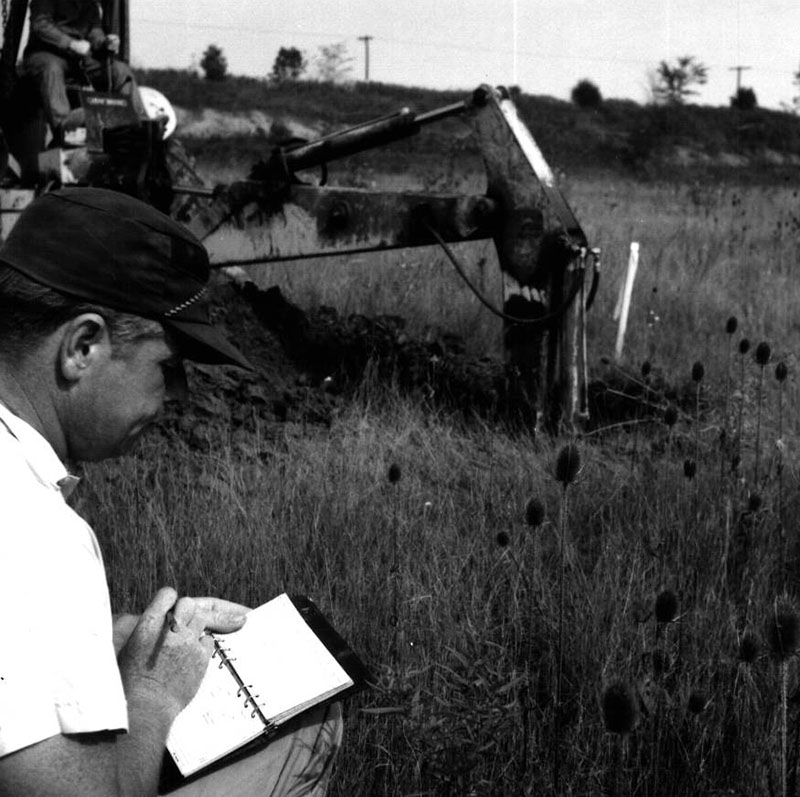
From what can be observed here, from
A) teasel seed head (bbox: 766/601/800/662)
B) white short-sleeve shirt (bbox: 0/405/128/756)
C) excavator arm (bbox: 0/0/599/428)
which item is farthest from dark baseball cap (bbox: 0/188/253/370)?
excavator arm (bbox: 0/0/599/428)

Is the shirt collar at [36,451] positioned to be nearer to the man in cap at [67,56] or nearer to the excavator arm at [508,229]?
the excavator arm at [508,229]

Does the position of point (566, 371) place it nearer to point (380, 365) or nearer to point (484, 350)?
point (380, 365)

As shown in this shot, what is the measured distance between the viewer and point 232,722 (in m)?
2.09

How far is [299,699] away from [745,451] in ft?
11.1

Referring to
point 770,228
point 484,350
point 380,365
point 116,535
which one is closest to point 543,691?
point 116,535

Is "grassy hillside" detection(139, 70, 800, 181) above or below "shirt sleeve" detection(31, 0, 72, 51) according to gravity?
above

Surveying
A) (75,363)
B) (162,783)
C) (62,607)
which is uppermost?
(75,363)

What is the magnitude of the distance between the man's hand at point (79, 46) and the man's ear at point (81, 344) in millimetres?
6525

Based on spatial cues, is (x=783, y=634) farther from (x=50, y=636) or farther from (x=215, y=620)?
(x=50, y=636)

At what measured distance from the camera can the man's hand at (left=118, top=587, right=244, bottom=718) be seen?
1.96m

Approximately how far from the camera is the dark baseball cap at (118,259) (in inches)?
73.9

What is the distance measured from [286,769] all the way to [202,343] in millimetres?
784

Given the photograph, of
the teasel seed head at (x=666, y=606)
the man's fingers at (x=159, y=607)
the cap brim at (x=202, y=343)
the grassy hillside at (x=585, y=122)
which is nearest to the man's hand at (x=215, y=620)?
the man's fingers at (x=159, y=607)

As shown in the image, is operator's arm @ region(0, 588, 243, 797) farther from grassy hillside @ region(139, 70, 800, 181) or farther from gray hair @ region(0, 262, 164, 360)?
grassy hillside @ region(139, 70, 800, 181)
